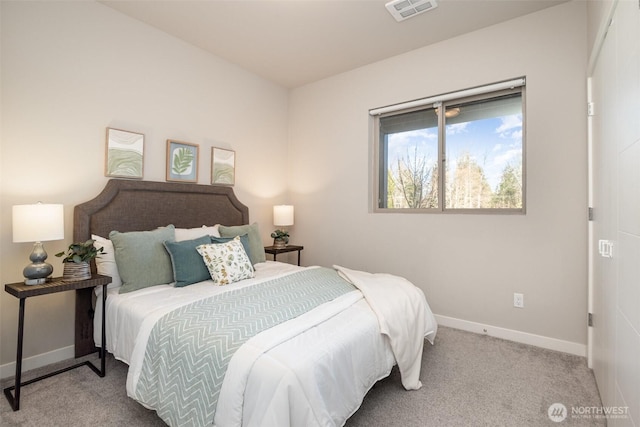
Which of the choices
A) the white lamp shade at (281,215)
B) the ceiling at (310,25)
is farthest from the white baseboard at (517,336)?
the ceiling at (310,25)

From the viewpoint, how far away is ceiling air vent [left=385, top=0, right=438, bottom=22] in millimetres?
2498

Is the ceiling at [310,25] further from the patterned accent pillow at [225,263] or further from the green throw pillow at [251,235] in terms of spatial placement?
the patterned accent pillow at [225,263]

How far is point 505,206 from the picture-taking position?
2912 millimetres

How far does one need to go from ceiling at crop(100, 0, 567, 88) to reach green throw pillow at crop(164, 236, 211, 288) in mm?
1964

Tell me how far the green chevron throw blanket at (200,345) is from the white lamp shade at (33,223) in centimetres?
98

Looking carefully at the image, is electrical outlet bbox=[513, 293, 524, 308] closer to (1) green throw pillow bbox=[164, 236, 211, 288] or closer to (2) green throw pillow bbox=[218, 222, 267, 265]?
(2) green throw pillow bbox=[218, 222, 267, 265]

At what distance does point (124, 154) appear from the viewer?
268cm

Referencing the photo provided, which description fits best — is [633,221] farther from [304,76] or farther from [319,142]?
[304,76]

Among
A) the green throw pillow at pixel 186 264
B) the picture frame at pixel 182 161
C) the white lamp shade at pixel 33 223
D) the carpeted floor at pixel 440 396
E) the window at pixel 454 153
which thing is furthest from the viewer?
the picture frame at pixel 182 161

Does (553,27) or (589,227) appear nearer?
(589,227)

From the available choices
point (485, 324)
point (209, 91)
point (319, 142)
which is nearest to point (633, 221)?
point (485, 324)

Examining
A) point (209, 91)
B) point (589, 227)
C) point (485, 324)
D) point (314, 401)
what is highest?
point (209, 91)

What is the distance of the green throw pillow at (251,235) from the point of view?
303 cm

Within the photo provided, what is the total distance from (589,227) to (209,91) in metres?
3.65
